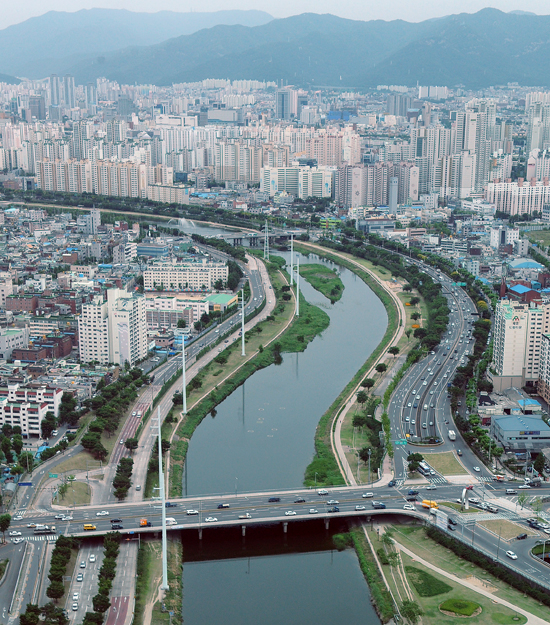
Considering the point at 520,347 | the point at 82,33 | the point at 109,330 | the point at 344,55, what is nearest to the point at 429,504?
the point at 520,347

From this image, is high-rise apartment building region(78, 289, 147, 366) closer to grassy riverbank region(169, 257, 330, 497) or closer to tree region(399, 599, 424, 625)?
grassy riverbank region(169, 257, 330, 497)

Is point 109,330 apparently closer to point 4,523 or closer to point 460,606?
point 4,523

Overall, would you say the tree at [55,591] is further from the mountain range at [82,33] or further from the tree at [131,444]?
the mountain range at [82,33]

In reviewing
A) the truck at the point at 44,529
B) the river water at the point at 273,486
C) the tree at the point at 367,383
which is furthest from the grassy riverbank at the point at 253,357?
the tree at the point at 367,383

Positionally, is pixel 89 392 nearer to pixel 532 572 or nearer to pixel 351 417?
pixel 351 417

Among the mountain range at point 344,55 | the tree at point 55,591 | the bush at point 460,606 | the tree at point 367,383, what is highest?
the mountain range at point 344,55
